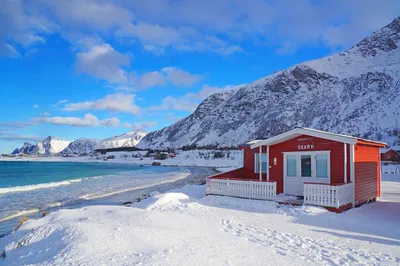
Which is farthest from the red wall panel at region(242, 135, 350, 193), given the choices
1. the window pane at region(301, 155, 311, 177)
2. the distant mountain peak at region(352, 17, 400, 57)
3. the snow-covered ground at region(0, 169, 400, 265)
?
the distant mountain peak at region(352, 17, 400, 57)

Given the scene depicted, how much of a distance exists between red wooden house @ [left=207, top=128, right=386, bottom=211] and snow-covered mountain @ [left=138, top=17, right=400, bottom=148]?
74458 millimetres

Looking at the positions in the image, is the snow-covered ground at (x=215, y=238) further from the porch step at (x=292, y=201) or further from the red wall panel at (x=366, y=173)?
the red wall panel at (x=366, y=173)

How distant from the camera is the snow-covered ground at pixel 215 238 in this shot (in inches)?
215

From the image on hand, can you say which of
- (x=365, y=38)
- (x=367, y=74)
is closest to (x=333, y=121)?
(x=367, y=74)

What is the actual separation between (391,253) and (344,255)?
4.20ft

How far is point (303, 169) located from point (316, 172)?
60 centimetres

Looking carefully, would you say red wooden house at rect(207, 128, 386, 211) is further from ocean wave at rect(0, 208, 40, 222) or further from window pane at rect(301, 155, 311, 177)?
ocean wave at rect(0, 208, 40, 222)

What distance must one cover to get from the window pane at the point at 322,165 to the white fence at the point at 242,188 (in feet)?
6.88

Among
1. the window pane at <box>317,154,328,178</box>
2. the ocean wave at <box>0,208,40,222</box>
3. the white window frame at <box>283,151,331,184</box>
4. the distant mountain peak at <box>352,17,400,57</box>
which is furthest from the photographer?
the distant mountain peak at <box>352,17,400,57</box>

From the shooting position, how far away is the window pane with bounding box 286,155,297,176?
13.6 metres

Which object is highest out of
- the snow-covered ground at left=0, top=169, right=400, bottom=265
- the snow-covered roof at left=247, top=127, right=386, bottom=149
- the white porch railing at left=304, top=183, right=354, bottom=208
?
the snow-covered roof at left=247, top=127, right=386, bottom=149

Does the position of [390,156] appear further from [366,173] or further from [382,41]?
[382,41]

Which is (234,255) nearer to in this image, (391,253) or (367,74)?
(391,253)

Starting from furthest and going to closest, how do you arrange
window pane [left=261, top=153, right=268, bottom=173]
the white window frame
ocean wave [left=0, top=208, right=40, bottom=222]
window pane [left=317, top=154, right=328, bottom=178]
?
1. window pane [left=261, top=153, right=268, bottom=173]
2. ocean wave [left=0, top=208, right=40, bottom=222]
3. window pane [left=317, top=154, right=328, bottom=178]
4. the white window frame
